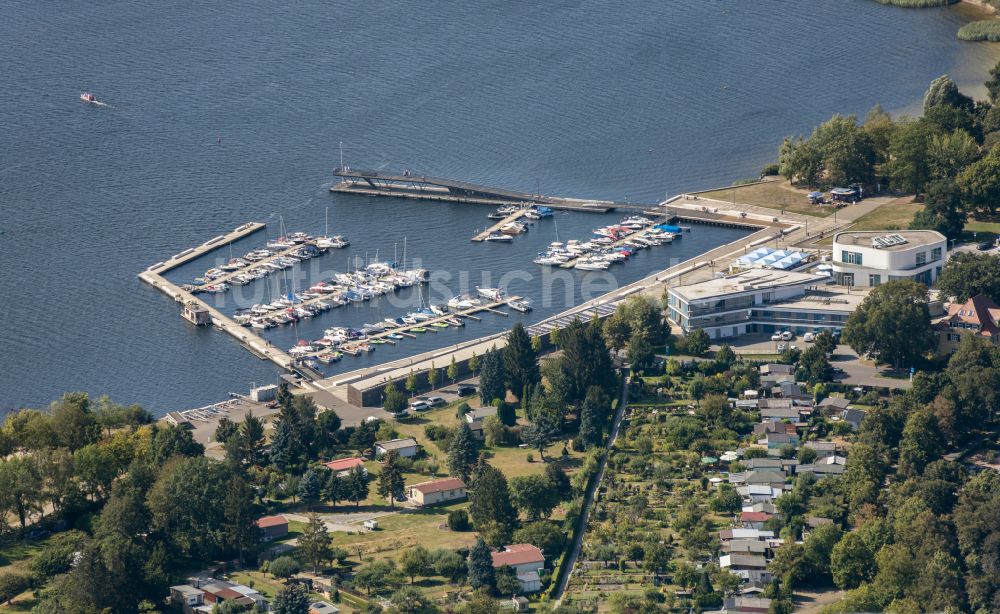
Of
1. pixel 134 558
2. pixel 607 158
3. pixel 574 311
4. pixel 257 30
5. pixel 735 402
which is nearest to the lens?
pixel 134 558

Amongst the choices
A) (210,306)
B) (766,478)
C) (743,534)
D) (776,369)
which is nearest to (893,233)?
(776,369)

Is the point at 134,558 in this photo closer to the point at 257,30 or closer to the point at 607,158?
the point at 607,158

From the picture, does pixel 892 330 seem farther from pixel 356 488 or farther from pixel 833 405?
pixel 356 488

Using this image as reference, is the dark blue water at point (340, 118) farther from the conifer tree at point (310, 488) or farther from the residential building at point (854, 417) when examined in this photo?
the residential building at point (854, 417)

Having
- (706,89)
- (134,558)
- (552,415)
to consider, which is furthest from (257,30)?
(134,558)

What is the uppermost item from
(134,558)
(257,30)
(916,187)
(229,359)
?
(257,30)

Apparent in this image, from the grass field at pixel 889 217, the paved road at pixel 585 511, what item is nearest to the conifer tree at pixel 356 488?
the paved road at pixel 585 511

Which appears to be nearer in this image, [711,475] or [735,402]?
[711,475]

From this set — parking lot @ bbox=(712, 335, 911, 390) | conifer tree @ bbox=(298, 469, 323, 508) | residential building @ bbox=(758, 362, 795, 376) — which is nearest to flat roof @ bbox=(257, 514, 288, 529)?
conifer tree @ bbox=(298, 469, 323, 508)
